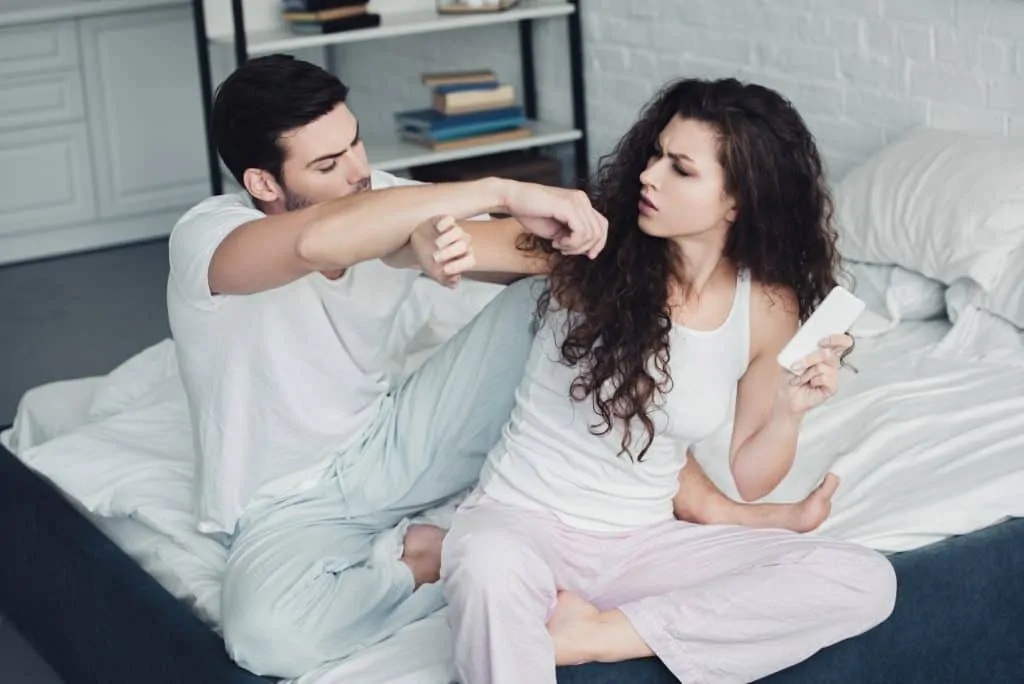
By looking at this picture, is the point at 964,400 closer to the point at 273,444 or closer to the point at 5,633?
the point at 273,444

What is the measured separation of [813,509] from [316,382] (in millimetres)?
675

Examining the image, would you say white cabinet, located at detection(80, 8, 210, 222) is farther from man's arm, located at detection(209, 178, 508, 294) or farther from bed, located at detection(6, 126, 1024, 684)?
man's arm, located at detection(209, 178, 508, 294)

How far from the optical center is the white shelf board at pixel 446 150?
4.33 metres

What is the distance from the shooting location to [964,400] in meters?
2.60

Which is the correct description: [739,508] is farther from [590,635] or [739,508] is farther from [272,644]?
[272,644]

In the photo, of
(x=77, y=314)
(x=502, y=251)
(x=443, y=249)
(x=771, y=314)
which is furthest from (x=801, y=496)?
(x=77, y=314)

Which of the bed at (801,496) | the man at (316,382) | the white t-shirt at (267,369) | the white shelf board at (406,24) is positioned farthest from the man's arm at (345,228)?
the white shelf board at (406,24)

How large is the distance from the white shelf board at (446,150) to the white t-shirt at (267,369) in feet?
6.56

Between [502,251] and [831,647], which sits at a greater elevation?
[502,251]

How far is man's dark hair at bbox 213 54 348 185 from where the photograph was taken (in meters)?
2.23

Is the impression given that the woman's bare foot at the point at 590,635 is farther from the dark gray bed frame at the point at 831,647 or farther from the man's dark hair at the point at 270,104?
the man's dark hair at the point at 270,104

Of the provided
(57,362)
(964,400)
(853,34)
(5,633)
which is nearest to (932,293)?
(964,400)

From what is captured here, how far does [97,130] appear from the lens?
5418mm

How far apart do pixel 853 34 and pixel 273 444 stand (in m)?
1.79
